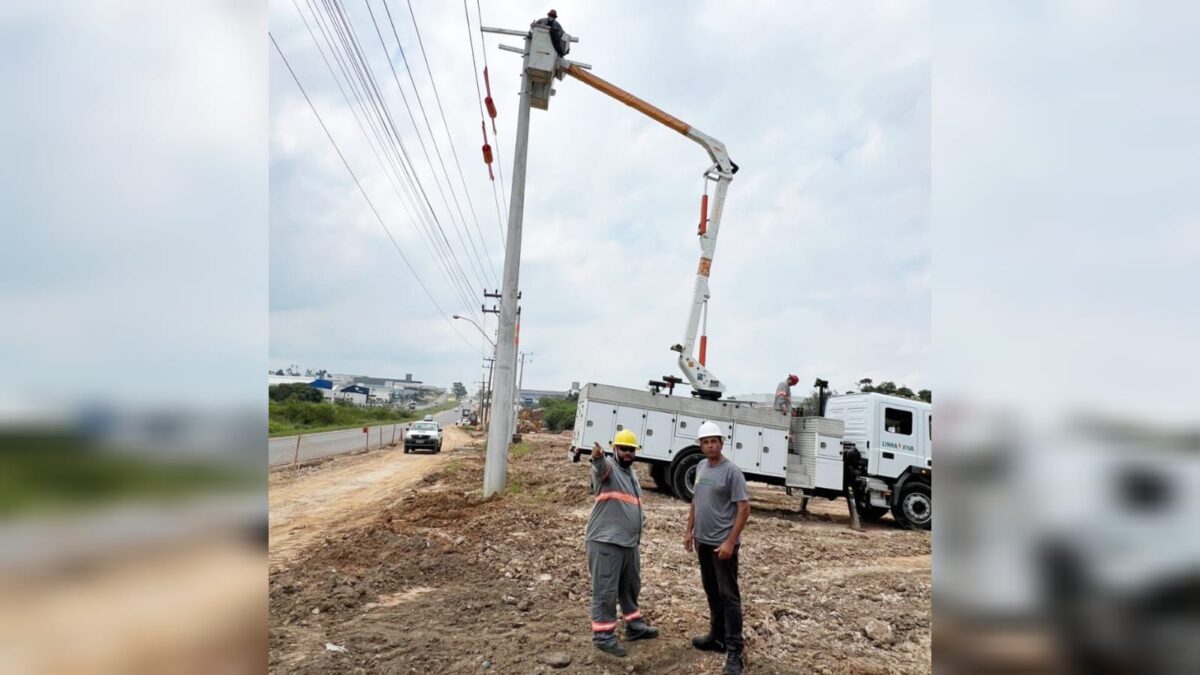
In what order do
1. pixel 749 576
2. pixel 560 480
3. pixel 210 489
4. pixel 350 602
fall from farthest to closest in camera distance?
pixel 560 480, pixel 749 576, pixel 350 602, pixel 210 489

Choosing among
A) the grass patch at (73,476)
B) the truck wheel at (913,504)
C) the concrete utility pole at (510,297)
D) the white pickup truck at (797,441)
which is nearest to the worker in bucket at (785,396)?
the white pickup truck at (797,441)

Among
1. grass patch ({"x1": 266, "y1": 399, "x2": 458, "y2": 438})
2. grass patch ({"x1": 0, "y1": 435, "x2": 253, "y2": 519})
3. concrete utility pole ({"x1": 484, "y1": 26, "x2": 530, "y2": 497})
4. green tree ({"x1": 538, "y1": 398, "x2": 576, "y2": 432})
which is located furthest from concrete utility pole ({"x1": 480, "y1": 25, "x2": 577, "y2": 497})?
green tree ({"x1": 538, "y1": 398, "x2": 576, "y2": 432})

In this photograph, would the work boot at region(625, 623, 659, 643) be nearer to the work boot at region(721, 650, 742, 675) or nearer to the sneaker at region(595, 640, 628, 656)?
the sneaker at region(595, 640, 628, 656)

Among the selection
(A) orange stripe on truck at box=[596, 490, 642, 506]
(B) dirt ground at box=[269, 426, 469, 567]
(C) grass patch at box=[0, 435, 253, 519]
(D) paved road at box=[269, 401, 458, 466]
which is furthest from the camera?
(D) paved road at box=[269, 401, 458, 466]

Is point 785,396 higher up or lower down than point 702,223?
lower down

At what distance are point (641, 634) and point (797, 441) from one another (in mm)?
9520

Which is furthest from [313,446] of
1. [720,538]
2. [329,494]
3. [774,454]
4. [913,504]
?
[720,538]

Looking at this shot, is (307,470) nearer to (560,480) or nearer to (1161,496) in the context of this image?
(560,480)

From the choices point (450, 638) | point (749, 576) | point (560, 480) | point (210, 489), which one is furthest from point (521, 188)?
point (210, 489)

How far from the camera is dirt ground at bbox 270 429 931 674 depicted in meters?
5.10

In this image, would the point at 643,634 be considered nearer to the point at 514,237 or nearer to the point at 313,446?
the point at 514,237

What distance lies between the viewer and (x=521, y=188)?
1456cm

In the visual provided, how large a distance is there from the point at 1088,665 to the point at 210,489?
1381mm

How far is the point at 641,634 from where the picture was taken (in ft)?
17.8
